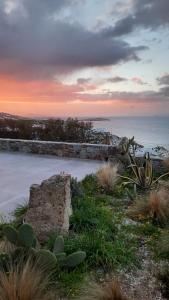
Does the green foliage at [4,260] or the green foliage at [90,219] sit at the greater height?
the green foliage at [90,219]

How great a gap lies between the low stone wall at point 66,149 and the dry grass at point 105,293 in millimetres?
5819

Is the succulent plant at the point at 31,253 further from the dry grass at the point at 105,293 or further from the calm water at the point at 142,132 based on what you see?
the calm water at the point at 142,132

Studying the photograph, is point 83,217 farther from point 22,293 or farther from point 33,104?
point 33,104

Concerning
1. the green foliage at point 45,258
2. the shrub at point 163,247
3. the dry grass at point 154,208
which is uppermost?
the dry grass at point 154,208

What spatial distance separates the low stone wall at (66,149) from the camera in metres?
8.65

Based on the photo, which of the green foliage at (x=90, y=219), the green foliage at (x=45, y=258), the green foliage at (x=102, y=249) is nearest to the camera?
the green foliage at (x=45, y=258)

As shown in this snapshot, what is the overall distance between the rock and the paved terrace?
834 mm

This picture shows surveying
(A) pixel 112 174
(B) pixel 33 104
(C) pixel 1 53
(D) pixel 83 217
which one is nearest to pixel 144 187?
(A) pixel 112 174

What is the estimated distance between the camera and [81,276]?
125 inches

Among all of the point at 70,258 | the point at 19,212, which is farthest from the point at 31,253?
the point at 19,212

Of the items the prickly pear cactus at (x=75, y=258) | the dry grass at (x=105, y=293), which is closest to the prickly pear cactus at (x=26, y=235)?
the prickly pear cactus at (x=75, y=258)

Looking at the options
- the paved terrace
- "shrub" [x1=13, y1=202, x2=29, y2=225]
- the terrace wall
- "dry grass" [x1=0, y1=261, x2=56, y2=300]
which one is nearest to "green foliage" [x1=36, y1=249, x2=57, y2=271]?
"dry grass" [x1=0, y1=261, x2=56, y2=300]

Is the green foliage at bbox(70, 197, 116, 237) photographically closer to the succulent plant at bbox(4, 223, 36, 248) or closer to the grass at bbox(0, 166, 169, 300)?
the grass at bbox(0, 166, 169, 300)

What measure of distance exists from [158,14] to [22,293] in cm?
792
